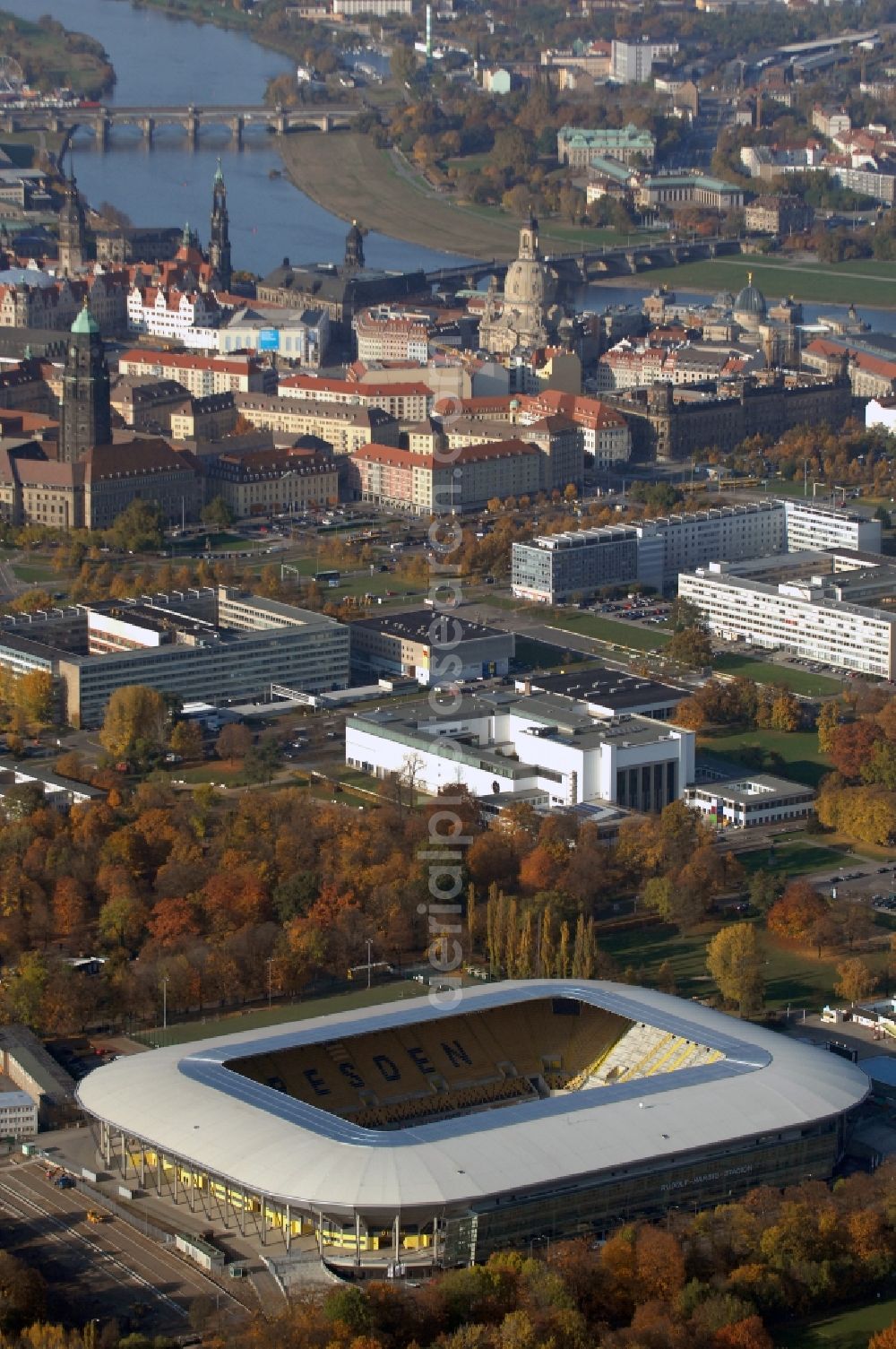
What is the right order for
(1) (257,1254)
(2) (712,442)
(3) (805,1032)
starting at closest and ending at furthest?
(1) (257,1254) → (3) (805,1032) → (2) (712,442)

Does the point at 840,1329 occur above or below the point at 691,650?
below

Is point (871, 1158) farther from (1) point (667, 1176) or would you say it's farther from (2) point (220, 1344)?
(2) point (220, 1344)

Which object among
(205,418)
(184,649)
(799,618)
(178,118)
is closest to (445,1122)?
(184,649)

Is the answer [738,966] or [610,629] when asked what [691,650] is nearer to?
[610,629]

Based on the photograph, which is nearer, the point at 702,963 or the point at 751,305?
the point at 702,963

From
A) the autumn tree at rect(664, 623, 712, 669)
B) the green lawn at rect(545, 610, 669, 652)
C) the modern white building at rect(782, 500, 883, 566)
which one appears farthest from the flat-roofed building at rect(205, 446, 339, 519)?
the autumn tree at rect(664, 623, 712, 669)

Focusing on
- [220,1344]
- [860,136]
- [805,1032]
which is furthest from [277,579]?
[860,136]
